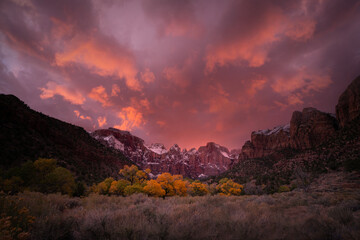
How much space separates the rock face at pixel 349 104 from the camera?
184ft

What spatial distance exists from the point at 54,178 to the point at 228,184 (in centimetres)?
3438

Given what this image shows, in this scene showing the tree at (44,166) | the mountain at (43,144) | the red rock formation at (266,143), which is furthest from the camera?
the red rock formation at (266,143)

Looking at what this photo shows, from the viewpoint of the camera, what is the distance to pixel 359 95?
5603 centimetres

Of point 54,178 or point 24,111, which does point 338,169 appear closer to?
point 54,178

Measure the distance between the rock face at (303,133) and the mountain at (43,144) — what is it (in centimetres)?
10072

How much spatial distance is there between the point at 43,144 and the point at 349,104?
379ft

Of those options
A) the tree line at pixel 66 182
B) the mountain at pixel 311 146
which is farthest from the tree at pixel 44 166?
the mountain at pixel 311 146

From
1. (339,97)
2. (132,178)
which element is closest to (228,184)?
(132,178)

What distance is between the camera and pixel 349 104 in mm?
59156

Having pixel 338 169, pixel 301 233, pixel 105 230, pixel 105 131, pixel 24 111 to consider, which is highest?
pixel 105 131

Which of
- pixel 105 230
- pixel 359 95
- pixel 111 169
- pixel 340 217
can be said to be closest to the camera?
pixel 105 230

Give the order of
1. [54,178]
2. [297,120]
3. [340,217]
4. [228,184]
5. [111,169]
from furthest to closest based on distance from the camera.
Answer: [297,120], [111,169], [228,184], [54,178], [340,217]

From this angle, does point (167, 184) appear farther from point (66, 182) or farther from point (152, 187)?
point (66, 182)

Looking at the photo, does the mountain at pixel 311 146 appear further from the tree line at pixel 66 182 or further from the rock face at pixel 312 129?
the tree line at pixel 66 182
